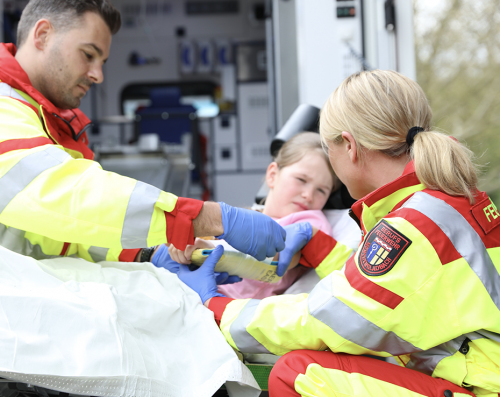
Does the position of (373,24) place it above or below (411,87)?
above

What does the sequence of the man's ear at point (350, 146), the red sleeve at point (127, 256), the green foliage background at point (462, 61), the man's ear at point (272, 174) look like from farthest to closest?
the green foliage background at point (462, 61), the man's ear at point (272, 174), the red sleeve at point (127, 256), the man's ear at point (350, 146)

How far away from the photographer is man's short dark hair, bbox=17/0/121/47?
1609mm

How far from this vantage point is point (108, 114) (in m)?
7.50

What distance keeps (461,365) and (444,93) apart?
32.0ft

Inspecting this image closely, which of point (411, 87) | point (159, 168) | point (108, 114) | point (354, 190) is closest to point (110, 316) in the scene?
point (354, 190)

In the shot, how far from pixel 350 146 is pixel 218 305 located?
55 centimetres

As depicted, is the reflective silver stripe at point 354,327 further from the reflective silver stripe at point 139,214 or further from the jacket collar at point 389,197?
the reflective silver stripe at point 139,214

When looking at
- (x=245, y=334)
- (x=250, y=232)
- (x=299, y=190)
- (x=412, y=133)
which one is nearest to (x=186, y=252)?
(x=250, y=232)

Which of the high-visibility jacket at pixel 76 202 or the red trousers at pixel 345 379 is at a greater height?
the high-visibility jacket at pixel 76 202

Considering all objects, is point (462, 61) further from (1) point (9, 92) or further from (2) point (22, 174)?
(2) point (22, 174)

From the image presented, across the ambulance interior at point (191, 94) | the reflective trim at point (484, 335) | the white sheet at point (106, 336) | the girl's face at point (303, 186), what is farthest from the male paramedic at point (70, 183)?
the ambulance interior at point (191, 94)

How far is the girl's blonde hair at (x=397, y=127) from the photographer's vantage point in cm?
102

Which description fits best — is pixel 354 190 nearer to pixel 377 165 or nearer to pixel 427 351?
pixel 377 165

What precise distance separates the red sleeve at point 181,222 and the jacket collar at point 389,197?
0.43 meters
